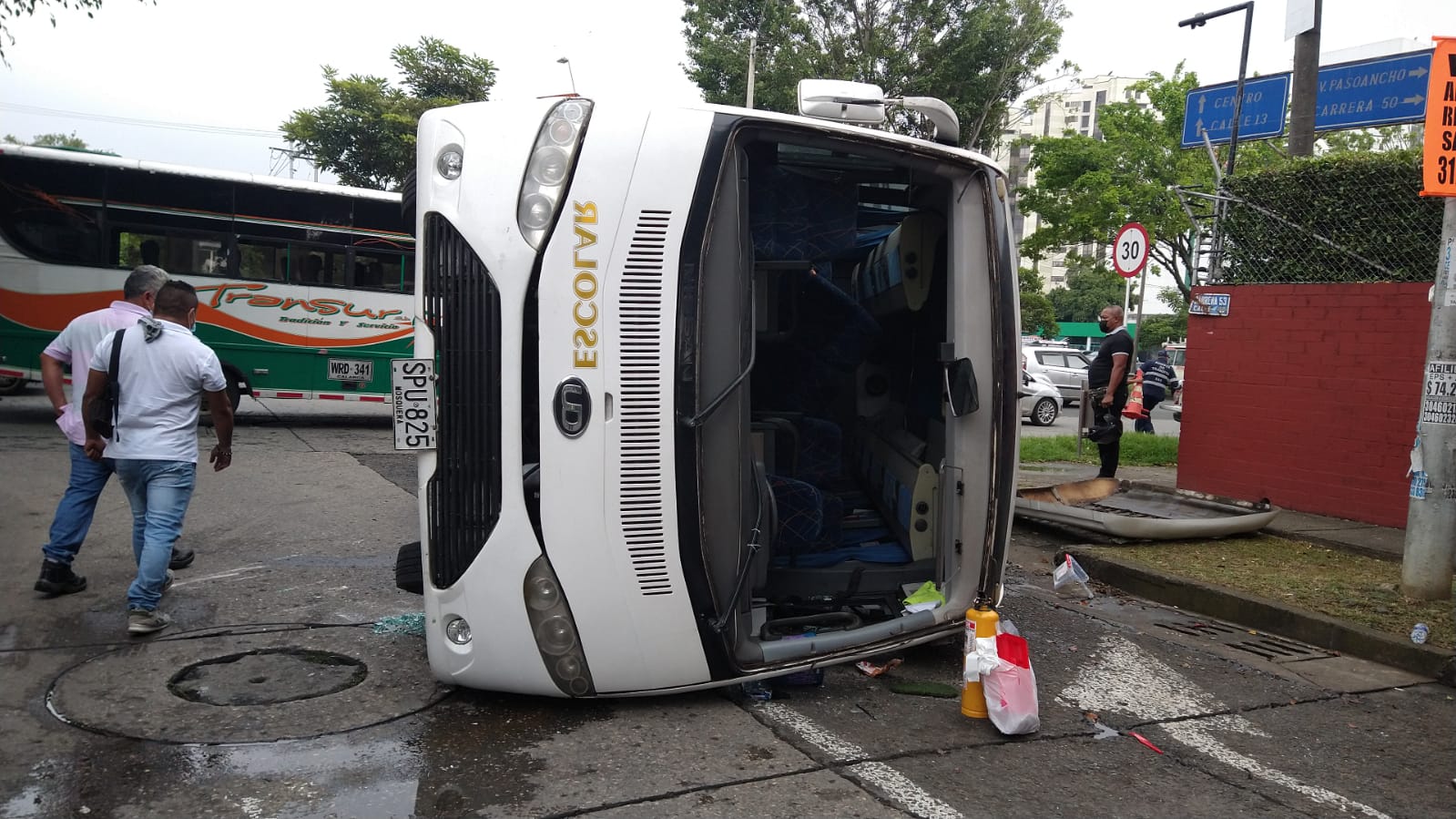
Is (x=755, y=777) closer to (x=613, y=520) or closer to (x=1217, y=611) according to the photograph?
(x=613, y=520)

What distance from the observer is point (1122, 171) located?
1080 inches

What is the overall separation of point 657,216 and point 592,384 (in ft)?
2.07

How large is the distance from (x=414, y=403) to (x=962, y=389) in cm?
228

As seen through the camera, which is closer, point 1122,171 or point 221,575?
point 221,575

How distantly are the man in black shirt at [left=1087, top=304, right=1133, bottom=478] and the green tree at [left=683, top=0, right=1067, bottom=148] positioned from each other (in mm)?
12886

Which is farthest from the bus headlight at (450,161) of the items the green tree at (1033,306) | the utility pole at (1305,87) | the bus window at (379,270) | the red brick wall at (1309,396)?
the green tree at (1033,306)

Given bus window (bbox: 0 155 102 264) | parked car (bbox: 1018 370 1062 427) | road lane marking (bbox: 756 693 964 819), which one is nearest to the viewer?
Result: road lane marking (bbox: 756 693 964 819)

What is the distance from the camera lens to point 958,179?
4590 mm

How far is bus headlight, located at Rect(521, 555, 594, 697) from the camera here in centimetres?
374

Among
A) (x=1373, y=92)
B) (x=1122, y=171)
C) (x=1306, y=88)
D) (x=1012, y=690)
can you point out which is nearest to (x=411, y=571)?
(x=1012, y=690)

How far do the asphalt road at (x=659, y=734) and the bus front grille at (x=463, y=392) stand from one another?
2.39 feet

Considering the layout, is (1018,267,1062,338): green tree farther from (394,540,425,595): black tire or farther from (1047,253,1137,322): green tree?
(394,540,425,595): black tire

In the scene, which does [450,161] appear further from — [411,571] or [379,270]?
[379,270]

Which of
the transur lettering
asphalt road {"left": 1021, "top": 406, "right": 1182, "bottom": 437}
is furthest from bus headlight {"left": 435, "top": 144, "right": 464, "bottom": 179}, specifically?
asphalt road {"left": 1021, "top": 406, "right": 1182, "bottom": 437}
